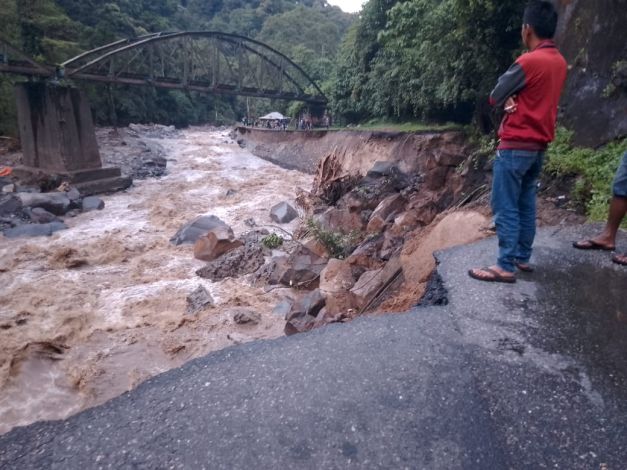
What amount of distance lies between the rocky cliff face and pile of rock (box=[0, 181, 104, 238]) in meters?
12.6

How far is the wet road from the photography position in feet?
7.12

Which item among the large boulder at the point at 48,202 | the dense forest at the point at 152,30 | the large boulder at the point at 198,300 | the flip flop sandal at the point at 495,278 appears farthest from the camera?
the dense forest at the point at 152,30

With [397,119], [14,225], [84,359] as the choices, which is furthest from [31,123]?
[84,359]

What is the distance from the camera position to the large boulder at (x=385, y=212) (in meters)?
9.45

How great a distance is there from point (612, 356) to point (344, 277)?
4162 millimetres

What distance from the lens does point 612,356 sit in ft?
8.75

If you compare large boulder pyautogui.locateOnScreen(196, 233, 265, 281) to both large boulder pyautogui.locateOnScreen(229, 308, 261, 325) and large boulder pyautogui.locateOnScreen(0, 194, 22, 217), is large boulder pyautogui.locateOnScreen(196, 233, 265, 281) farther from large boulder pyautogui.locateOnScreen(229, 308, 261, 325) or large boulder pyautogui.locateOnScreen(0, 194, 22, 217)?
large boulder pyautogui.locateOnScreen(0, 194, 22, 217)

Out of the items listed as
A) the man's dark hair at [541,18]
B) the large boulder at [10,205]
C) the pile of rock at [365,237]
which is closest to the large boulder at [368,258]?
the pile of rock at [365,237]

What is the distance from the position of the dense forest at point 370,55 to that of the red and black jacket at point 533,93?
280 inches

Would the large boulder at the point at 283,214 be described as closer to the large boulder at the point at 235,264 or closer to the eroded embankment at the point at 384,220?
the eroded embankment at the point at 384,220

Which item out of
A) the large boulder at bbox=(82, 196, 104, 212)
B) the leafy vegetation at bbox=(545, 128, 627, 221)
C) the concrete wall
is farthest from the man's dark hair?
the concrete wall

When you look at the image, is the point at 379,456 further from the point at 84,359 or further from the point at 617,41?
the point at 617,41

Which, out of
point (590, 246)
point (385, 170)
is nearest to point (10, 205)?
point (385, 170)

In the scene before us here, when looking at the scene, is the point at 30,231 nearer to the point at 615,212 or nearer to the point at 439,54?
the point at 439,54
